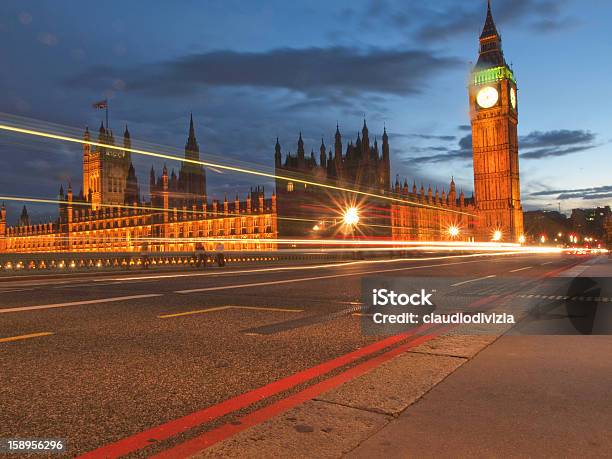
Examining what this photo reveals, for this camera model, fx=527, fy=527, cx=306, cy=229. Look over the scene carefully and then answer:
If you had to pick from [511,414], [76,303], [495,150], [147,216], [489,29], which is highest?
[489,29]

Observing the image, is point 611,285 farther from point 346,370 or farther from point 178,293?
point 346,370

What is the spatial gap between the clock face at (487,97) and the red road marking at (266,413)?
109366 mm

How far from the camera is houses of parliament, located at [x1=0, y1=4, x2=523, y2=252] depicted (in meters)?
80.7

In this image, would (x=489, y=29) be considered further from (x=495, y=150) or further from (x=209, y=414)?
(x=209, y=414)

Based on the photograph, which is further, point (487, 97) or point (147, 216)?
point (487, 97)

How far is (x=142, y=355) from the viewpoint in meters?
4.60

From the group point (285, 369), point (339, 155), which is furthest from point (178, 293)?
point (339, 155)

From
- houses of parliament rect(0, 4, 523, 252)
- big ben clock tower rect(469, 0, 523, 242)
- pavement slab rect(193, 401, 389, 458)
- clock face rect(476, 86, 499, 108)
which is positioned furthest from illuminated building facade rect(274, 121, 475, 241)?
pavement slab rect(193, 401, 389, 458)

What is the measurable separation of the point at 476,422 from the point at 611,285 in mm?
11039

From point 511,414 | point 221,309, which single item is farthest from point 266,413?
point 221,309

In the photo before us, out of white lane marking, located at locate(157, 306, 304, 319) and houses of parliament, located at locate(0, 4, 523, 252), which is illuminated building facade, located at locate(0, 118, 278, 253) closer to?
houses of parliament, located at locate(0, 4, 523, 252)

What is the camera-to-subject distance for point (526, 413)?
9.78ft

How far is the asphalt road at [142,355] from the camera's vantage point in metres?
2.99

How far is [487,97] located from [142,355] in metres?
111
